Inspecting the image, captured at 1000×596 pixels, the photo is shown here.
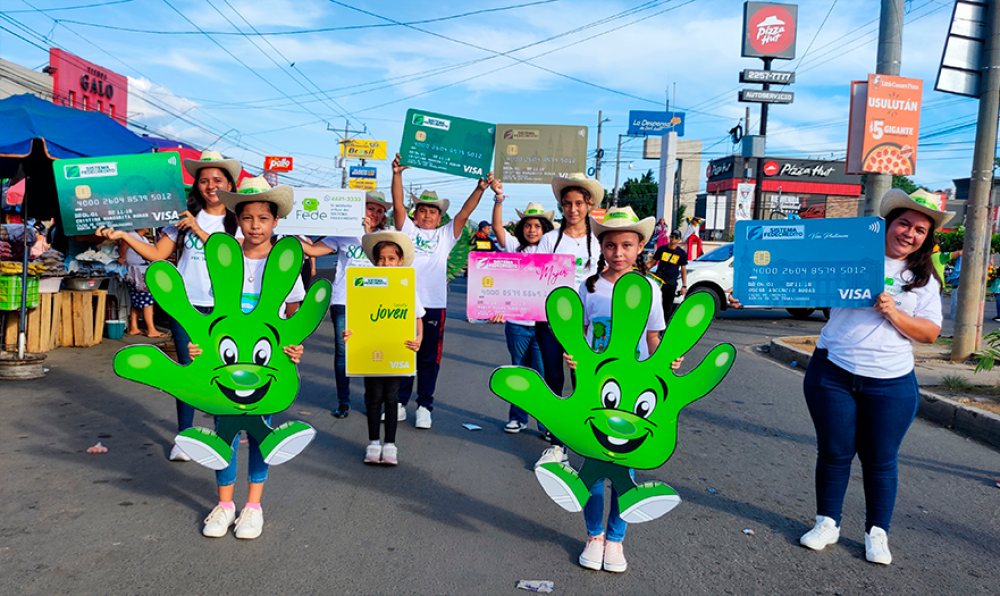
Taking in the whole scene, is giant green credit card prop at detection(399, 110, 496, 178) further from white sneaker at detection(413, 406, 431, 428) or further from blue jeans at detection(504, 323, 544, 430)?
white sneaker at detection(413, 406, 431, 428)

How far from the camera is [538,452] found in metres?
5.50

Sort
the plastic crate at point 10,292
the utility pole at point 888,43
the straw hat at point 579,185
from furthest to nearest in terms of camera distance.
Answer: the utility pole at point 888,43
the plastic crate at point 10,292
the straw hat at point 579,185

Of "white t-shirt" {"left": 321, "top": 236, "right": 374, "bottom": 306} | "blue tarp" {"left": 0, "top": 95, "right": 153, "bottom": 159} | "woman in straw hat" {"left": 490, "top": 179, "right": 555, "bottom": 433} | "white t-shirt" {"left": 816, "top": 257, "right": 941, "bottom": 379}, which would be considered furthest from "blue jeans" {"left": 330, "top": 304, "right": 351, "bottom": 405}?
"white t-shirt" {"left": 816, "top": 257, "right": 941, "bottom": 379}

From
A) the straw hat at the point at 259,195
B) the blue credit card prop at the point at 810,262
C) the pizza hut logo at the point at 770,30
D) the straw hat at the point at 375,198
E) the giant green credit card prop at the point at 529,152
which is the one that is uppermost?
the pizza hut logo at the point at 770,30

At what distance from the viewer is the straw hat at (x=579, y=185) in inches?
204

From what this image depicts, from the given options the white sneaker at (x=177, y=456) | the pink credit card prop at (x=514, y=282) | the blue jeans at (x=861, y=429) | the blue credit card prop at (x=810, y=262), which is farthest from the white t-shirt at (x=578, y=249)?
the white sneaker at (x=177, y=456)

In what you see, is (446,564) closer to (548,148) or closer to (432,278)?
(432,278)

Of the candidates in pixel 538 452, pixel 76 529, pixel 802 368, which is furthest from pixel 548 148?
pixel 802 368

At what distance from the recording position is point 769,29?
141ft

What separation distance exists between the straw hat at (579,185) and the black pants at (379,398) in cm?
182

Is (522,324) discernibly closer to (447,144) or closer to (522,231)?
(522,231)

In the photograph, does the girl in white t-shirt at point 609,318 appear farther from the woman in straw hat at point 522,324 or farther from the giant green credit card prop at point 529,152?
the giant green credit card prop at point 529,152

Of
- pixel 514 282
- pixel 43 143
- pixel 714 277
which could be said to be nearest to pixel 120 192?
pixel 43 143

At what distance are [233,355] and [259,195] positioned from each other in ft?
3.04
